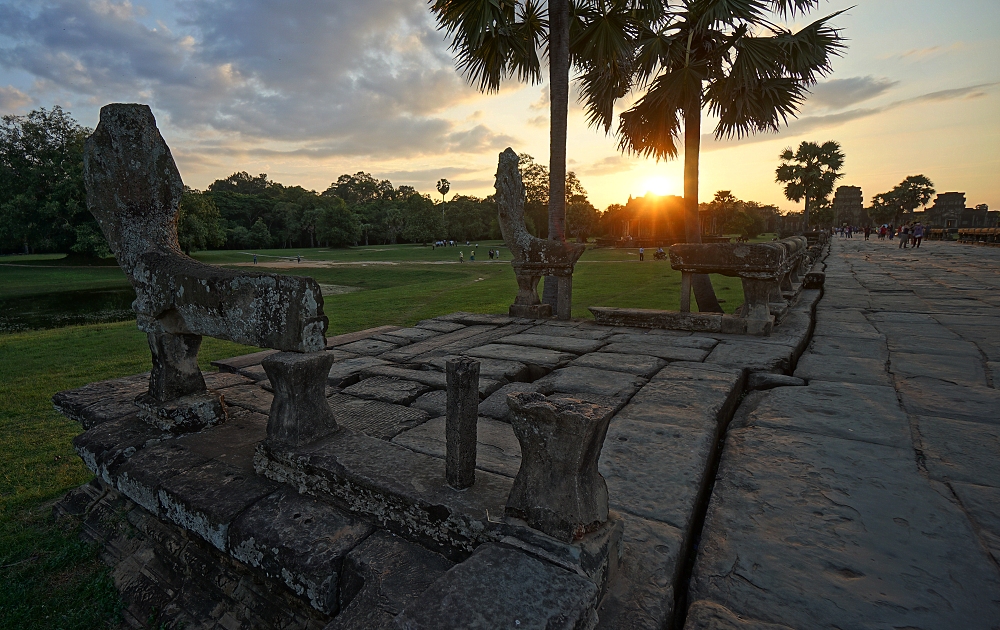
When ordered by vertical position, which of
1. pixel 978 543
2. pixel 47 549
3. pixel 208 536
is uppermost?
pixel 978 543

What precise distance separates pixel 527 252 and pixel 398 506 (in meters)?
4.99

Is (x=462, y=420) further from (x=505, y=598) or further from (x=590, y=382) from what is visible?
(x=590, y=382)

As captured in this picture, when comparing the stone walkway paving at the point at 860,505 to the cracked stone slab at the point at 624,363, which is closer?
the stone walkway paving at the point at 860,505

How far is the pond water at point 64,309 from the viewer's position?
45.2ft

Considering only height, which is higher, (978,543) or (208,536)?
(978,543)

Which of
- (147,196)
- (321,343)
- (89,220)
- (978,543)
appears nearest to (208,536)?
(321,343)

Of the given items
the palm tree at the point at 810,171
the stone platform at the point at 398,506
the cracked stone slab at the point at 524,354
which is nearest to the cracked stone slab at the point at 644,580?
the stone platform at the point at 398,506

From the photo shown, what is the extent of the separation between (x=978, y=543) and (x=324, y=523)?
8.22ft

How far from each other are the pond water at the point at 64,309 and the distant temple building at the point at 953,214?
6663 centimetres

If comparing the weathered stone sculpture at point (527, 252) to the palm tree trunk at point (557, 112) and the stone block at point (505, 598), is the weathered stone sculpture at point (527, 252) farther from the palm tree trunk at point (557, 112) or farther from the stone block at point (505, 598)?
the stone block at point (505, 598)

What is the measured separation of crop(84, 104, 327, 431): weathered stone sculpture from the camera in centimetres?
230

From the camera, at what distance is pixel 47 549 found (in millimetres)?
2676

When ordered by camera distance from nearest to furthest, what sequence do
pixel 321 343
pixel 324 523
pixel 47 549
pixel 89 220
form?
pixel 324 523 → pixel 321 343 → pixel 47 549 → pixel 89 220

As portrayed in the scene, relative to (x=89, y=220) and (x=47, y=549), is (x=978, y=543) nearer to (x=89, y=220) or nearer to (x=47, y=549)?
(x=47, y=549)
